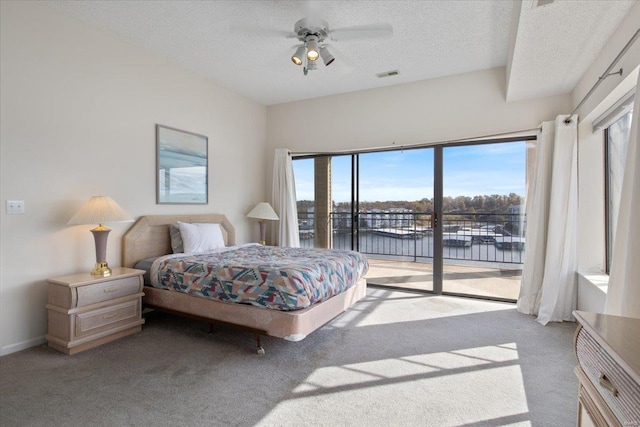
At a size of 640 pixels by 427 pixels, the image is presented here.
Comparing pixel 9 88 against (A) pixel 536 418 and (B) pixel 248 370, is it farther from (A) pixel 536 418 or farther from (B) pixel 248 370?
(A) pixel 536 418

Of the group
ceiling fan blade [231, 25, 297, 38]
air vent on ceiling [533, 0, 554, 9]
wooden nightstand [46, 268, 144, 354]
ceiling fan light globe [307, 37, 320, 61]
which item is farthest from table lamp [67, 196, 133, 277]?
air vent on ceiling [533, 0, 554, 9]

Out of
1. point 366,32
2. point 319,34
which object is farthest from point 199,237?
point 366,32

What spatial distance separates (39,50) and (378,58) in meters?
3.21

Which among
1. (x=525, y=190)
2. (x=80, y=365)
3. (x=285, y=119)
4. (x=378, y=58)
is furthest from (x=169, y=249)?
(x=525, y=190)

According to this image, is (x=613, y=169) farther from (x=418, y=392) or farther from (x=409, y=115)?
(x=418, y=392)

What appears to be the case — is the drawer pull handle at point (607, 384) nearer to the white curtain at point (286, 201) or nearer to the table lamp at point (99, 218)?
the table lamp at point (99, 218)

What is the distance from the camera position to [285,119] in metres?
5.35

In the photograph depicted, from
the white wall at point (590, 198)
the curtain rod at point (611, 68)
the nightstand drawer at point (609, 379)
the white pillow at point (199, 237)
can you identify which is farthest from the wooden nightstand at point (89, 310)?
the white wall at point (590, 198)

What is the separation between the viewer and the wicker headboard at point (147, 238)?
3387 millimetres

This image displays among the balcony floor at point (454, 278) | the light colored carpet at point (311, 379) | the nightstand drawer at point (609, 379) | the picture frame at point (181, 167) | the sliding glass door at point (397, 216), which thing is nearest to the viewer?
the nightstand drawer at point (609, 379)

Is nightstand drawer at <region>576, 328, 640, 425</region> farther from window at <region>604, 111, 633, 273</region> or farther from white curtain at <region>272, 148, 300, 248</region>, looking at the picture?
white curtain at <region>272, 148, 300, 248</region>

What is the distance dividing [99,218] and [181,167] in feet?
4.56

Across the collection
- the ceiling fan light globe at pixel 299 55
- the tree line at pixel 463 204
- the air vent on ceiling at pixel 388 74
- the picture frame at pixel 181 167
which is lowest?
the tree line at pixel 463 204

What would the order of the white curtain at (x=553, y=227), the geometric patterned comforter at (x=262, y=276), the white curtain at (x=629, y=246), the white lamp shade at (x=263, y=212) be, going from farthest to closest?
the white lamp shade at (x=263, y=212) → the white curtain at (x=553, y=227) → the geometric patterned comforter at (x=262, y=276) → the white curtain at (x=629, y=246)
